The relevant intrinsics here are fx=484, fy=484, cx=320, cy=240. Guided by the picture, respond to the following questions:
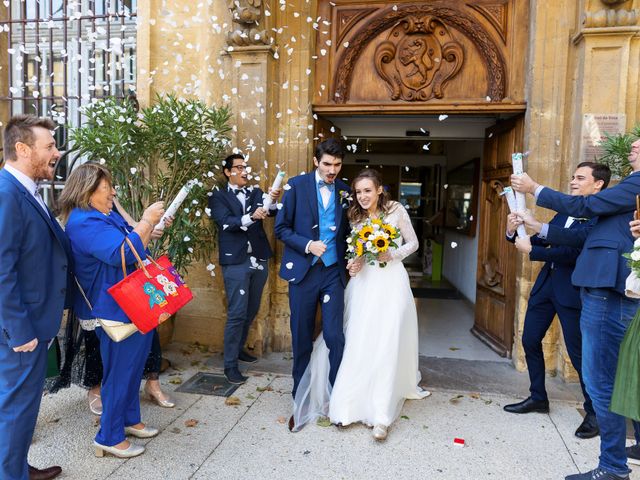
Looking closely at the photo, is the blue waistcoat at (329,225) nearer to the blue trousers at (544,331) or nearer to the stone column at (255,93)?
the stone column at (255,93)

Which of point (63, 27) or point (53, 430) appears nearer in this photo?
point (53, 430)

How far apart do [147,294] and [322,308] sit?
1.35 meters

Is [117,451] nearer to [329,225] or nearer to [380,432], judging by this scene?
[380,432]

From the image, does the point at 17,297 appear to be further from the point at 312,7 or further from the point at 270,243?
the point at 312,7

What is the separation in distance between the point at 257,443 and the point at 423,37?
4.15 metres

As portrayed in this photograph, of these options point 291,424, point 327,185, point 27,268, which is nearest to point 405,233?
point 327,185

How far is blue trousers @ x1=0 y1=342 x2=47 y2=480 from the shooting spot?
2.45m

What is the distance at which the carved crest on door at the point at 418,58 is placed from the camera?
4.95m

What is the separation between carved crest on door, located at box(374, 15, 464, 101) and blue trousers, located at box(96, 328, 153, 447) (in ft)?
11.7

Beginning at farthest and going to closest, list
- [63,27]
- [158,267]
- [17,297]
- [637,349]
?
[63,27], [158,267], [637,349], [17,297]

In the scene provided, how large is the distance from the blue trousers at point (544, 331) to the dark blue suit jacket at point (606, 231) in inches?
26.2

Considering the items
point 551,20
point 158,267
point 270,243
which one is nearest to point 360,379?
point 158,267

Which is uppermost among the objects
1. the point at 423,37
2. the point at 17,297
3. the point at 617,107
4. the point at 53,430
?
the point at 423,37

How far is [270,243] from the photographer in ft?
16.8
